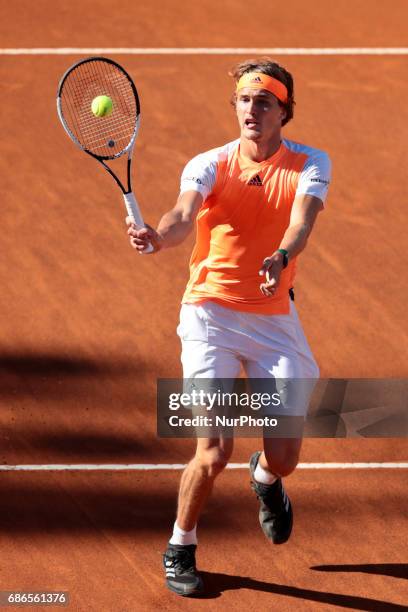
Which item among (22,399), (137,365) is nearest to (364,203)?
(137,365)

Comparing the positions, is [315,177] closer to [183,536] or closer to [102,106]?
[102,106]

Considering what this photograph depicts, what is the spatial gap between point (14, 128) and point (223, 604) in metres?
5.85

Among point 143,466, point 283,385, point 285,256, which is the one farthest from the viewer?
point 143,466

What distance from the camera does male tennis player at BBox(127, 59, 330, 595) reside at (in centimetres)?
605

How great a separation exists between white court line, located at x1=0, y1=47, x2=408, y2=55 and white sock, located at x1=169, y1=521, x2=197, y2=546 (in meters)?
6.78

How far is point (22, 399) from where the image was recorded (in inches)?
301

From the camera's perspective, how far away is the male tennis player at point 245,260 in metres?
6.05

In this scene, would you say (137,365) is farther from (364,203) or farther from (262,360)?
(364,203)

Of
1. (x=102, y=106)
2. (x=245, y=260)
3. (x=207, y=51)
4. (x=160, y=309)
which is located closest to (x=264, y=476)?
(x=245, y=260)

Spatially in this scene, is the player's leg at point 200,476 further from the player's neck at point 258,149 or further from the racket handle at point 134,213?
the player's neck at point 258,149

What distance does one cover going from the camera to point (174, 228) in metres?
5.77

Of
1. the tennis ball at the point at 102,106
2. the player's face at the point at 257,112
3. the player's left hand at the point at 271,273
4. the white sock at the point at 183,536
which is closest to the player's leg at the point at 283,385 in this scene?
the white sock at the point at 183,536

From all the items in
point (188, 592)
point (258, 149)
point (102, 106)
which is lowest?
point (188, 592)

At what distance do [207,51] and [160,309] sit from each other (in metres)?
4.21
